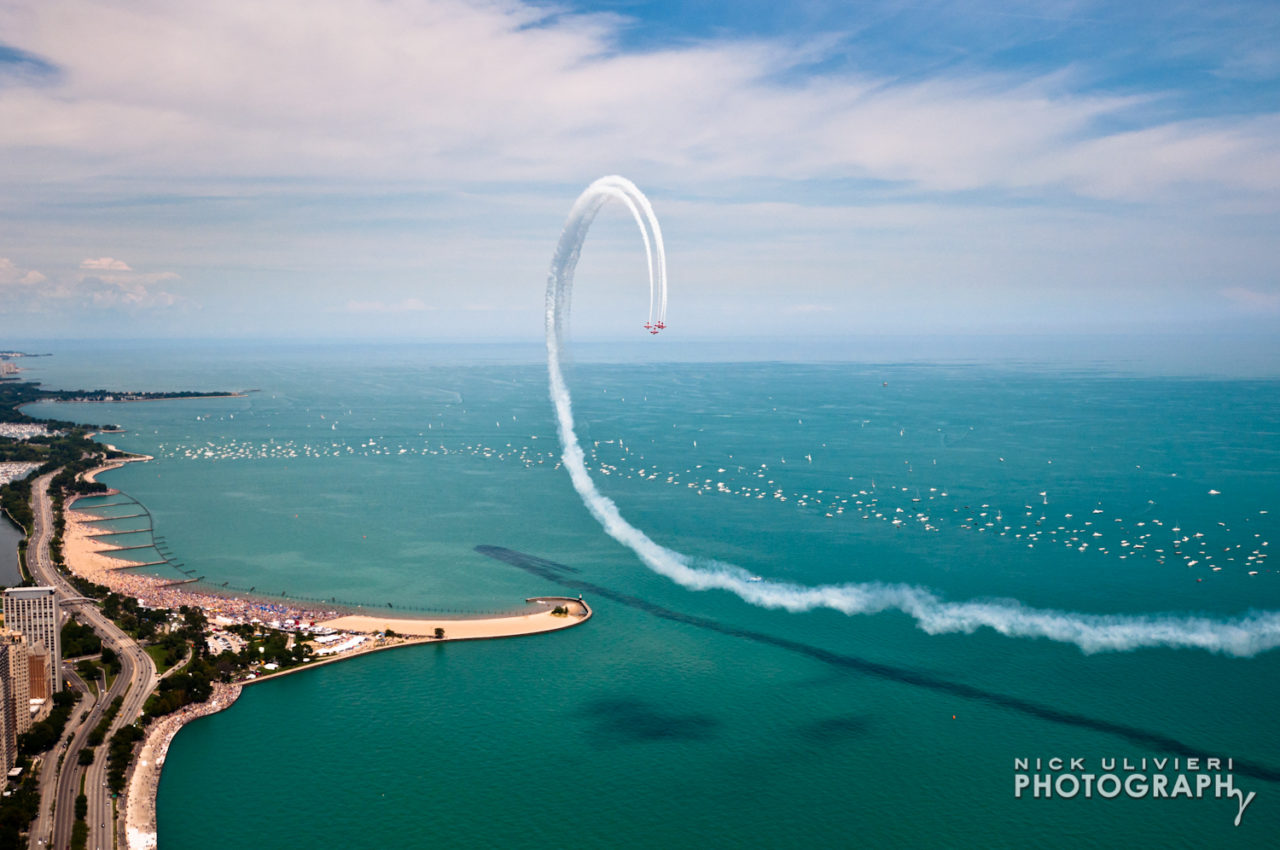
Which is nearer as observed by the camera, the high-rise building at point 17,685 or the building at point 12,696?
the building at point 12,696

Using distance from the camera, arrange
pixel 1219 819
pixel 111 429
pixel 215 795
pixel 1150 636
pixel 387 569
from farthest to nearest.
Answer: pixel 111 429, pixel 387 569, pixel 1150 636, pixel 215 795, pixel 1219 819

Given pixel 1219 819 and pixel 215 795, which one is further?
pixel 215 795

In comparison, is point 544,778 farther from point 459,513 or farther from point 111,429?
point 111,429

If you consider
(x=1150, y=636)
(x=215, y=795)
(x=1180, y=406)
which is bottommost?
(x=215, y=795)

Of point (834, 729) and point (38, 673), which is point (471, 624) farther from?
point (834, 729)

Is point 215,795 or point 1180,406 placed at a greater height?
point 1180,406

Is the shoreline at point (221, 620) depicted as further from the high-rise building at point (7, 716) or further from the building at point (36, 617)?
the building at point (36, 617)

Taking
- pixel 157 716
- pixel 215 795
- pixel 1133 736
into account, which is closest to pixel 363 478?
pixel 157 716

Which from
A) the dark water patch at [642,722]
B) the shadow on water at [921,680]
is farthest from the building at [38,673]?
the shadow on water at [921,680]

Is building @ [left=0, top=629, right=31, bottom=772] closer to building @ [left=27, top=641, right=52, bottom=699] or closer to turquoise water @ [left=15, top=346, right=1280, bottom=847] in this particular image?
building @ [left=27, top=641, right=52, bottom=699]
